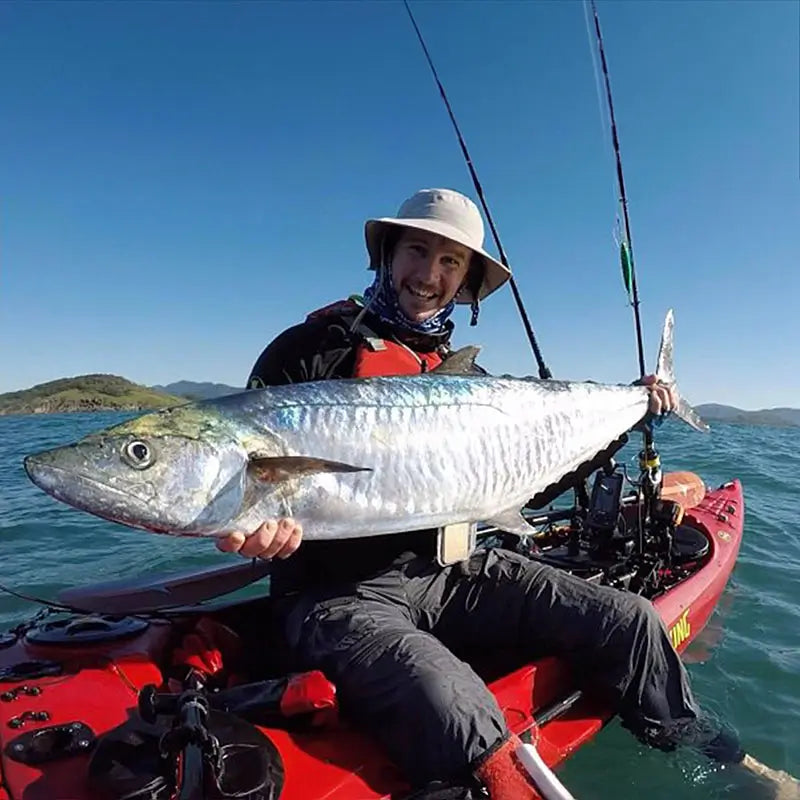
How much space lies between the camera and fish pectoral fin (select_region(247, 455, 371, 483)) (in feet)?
8.44

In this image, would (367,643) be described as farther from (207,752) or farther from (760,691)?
(760,691)

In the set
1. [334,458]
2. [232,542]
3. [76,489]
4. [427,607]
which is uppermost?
[334,458]

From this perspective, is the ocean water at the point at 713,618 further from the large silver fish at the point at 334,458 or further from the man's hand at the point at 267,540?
the man's hand at the point at 267,540

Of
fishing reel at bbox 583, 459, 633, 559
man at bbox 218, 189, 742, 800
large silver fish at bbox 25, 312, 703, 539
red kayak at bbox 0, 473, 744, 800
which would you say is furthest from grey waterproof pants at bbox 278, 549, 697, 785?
fishing reel at bbox 583, 459, 633, 559

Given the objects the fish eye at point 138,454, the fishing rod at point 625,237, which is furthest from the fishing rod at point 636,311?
the fish eye at point 138,454

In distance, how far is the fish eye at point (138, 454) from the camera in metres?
2.37

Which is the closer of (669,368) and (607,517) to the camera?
(669,368)

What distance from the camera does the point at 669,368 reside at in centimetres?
455

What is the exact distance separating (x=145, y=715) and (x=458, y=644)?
1.88m

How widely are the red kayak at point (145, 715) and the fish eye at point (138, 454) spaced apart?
913 mm

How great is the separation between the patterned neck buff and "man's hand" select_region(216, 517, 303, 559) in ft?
5.18

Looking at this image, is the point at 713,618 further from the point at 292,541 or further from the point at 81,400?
the point at 81,400

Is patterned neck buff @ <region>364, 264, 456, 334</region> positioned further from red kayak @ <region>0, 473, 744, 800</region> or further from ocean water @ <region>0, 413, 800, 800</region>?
ocean water @ <region>0, 413, 800, 800</region>

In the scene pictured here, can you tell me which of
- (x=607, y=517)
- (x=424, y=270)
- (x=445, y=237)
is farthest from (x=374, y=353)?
(x=607, y=517)
